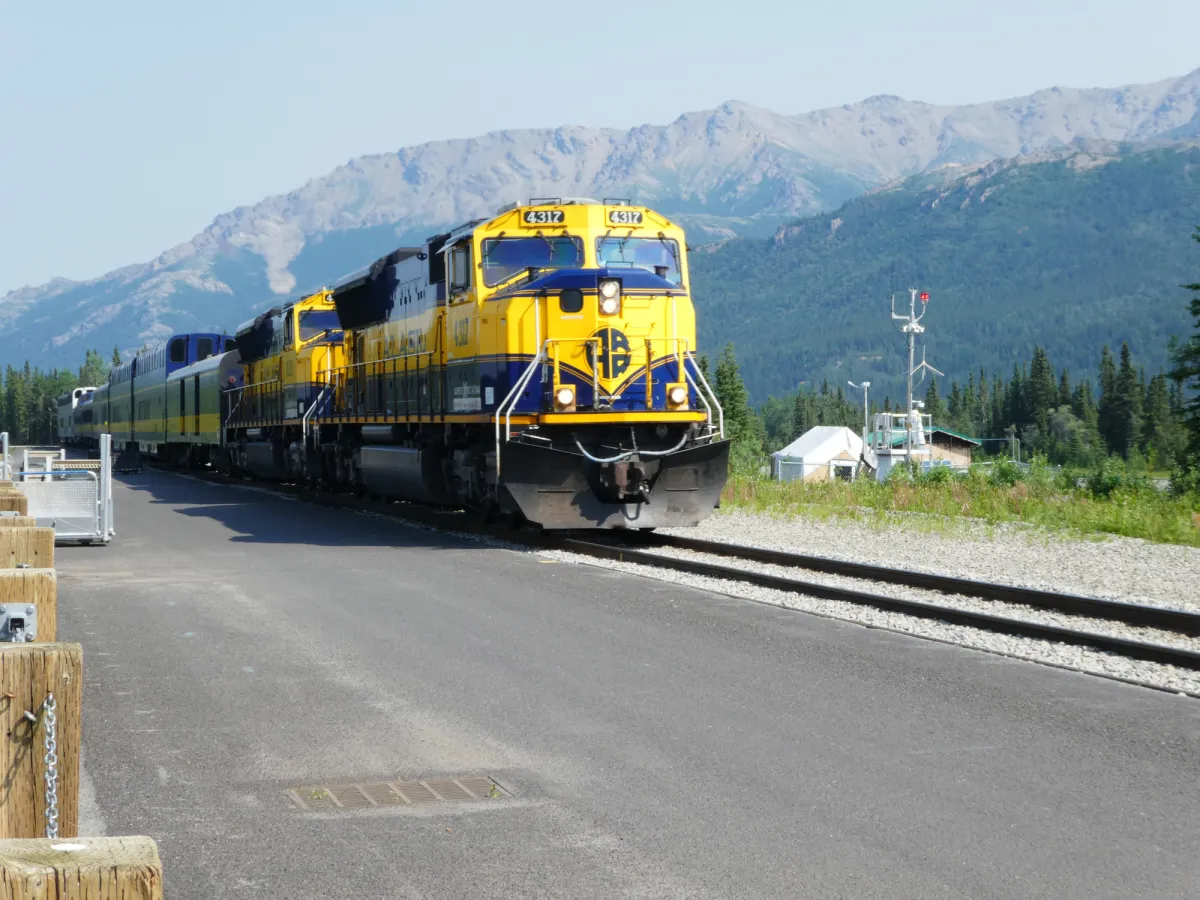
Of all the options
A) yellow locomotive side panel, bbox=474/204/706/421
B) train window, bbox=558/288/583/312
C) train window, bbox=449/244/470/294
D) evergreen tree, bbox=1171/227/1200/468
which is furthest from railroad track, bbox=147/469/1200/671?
evergreen tree, bbox=1171/227/1200/468

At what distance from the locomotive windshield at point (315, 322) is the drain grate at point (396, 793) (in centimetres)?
2621

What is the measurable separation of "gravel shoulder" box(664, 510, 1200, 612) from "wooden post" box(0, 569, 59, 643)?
10586 millimetres

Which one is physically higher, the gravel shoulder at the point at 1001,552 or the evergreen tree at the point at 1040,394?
the evergreen tree at the point at 1040,394

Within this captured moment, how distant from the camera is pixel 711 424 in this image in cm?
1903

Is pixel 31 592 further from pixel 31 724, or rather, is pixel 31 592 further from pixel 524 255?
pixel 524 255

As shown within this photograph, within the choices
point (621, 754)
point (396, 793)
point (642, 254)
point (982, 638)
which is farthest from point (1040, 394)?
point (396, 793)

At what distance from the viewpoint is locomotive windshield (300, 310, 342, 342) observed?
31.9 m

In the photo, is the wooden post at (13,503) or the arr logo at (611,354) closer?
the wooden post at (13,503)

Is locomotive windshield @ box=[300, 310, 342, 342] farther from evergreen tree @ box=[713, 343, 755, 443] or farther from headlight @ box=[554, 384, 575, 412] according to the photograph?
evergreen tree @ box=[713, 343, 755, 443]

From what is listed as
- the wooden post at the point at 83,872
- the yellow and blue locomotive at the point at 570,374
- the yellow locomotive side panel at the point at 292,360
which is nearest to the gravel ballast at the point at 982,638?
the yellow and blue locomotive at the point at 570,374

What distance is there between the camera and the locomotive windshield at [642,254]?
1966cm

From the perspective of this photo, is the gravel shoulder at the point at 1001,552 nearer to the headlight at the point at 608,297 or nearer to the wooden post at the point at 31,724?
the headlight at the point at 608,297

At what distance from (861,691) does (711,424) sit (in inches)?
422

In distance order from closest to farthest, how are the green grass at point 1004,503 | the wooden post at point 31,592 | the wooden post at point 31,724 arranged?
1. the wooden post at point 31,724
2. the wooden post at point 31,592
3. the green grass at point 1004,503
